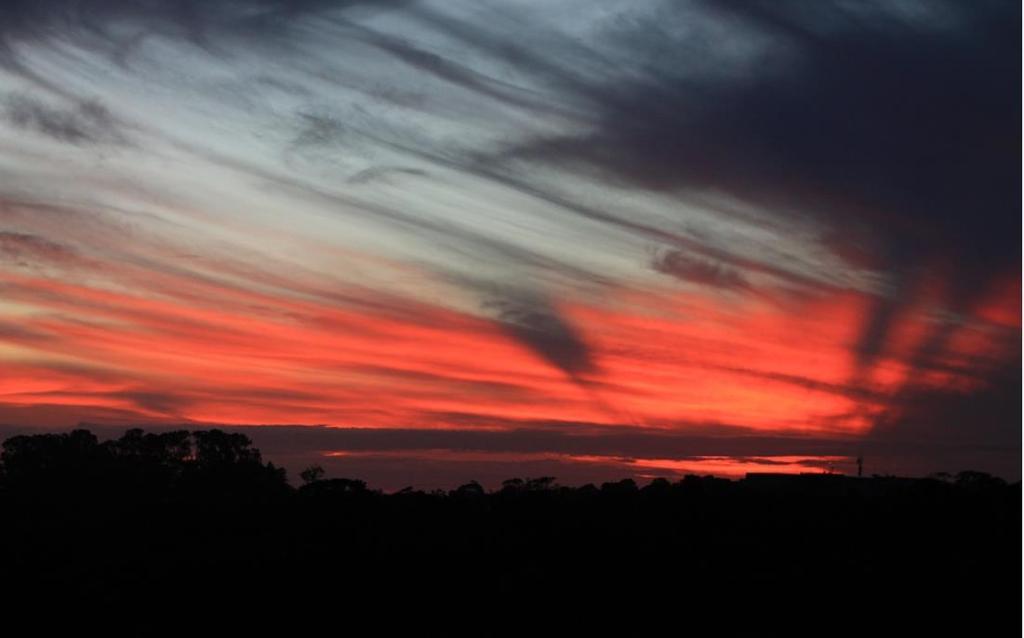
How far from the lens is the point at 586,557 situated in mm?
54750

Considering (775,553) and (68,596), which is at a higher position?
(775,553)

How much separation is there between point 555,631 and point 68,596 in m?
21.5

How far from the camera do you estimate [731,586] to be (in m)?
49.2

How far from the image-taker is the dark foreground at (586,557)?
4700 cm

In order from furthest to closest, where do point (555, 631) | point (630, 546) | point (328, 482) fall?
point (328, 482)
point (630, 546)
point (555, 631)

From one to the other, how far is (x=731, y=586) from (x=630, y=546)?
8180 mm

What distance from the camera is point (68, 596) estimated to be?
52562 mm

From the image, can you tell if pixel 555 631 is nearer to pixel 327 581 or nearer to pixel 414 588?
pixel 414 588

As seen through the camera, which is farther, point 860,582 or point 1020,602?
point 860,582

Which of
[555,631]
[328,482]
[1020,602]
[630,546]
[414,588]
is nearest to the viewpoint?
[1020,602]

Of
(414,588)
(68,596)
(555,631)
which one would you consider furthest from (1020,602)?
(68,596)

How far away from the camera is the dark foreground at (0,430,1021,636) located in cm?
4700

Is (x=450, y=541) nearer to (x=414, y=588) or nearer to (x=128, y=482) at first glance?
(x=414, y=588)

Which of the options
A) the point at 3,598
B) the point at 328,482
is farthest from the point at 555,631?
the point at 328,482
